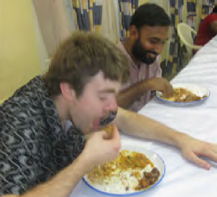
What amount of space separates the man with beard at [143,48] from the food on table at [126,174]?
618 mm

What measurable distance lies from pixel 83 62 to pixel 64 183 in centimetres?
37

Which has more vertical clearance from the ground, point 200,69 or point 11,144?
point 11,144

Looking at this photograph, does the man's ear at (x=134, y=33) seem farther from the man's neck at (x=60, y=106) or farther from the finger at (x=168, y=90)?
the man's neck at (x=60, y=106)

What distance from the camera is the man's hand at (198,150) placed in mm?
879

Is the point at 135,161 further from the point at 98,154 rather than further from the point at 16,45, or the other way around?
the point at 16,45

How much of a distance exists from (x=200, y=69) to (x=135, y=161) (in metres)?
1.03

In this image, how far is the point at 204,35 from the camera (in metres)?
3.15

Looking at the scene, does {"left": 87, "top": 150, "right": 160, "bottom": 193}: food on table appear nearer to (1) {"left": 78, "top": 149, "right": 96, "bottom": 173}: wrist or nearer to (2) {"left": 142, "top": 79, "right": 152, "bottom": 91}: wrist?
(1) {"left": 78, "top": 149, "right": 96, "bottom": 173}: wrist

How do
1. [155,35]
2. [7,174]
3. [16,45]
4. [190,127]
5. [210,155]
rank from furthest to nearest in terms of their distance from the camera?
[16,45], [155,35], [190,127], [210,155], [7,174]

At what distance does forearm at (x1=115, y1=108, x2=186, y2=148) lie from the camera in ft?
3.25

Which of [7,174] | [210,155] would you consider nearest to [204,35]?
[210,155]

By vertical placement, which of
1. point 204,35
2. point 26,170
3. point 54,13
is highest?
→ point 54,13

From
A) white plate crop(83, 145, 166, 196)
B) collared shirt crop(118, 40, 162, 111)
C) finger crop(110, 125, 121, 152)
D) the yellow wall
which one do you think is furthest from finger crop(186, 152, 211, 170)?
the yellow wall

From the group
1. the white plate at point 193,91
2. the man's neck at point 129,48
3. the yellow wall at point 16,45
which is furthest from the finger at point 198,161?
the yellow wall at point 16,45
